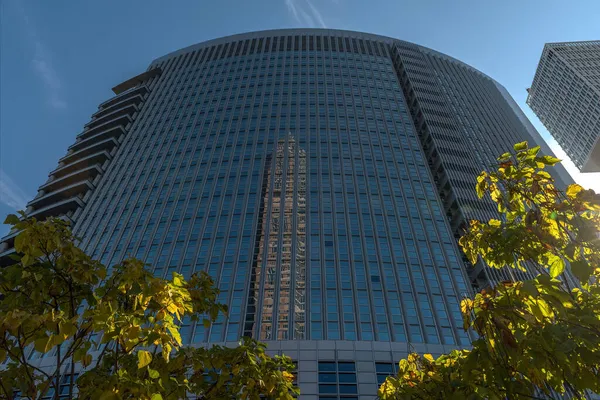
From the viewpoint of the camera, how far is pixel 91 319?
251 inches

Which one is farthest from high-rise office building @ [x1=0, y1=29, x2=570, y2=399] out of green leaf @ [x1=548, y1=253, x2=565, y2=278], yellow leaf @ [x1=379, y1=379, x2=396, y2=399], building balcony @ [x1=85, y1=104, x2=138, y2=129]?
green leaf @ [x1=548, y1=253, x2=565, y2=278]

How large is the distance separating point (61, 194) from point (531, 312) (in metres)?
76.5

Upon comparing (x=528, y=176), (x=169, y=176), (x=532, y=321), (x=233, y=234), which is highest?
(x=169, y=176)

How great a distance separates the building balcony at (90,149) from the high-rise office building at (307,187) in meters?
0.43

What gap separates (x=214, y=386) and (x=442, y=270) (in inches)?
1495

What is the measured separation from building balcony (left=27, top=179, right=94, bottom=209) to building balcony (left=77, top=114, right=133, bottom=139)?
14810mm

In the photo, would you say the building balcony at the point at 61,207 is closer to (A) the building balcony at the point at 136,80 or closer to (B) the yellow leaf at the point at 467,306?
(A) the building balcony at the point at 136,80

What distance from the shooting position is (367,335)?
111 ft

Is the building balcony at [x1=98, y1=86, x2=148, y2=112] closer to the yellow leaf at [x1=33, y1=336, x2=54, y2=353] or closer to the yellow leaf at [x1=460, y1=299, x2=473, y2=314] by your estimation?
the yellow leaf at [x1=33, y1=336, x2=54, y2=353]

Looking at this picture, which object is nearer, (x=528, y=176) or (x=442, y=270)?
(x=528, y=176)

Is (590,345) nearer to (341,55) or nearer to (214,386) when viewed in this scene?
(214,386)

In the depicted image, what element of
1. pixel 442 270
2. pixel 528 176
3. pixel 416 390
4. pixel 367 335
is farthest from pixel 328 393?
pixel 528 176

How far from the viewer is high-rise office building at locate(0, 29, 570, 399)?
116ft

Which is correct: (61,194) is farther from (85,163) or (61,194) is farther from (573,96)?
(573,96)
